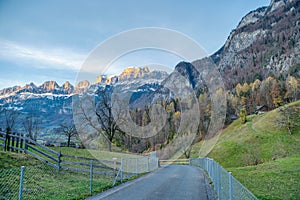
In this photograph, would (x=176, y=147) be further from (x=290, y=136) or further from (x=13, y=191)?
(x=13, y=191)

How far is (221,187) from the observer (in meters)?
8.50

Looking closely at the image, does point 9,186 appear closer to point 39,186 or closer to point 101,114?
point 39,186

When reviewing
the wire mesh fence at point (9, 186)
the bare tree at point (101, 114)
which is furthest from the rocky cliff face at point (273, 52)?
the wire mesh fence at point (9, 186)

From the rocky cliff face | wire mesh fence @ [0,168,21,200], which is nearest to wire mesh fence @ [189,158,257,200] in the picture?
wire mesh fence @ [0,168,21,200]

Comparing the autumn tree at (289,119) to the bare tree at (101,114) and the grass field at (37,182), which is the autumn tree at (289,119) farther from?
the grass field at (37,182)

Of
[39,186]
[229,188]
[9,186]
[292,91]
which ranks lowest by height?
[39,186]

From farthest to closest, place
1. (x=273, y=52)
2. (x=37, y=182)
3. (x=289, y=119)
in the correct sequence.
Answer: (x=273, y=52) < (x=289, y=119) < (x=37, y=182)

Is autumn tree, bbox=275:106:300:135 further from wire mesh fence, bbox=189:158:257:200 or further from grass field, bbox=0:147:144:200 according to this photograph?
grass field, bbox=0:147:144:200

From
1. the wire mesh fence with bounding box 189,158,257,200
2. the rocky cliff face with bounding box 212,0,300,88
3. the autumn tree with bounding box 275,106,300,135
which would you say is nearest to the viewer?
the wire mesh fence with bounding box 189,158,257,200

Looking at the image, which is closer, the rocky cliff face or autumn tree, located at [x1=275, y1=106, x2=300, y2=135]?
autumn tree, located at [x1=275, y1=106, x2=300, y2=135]

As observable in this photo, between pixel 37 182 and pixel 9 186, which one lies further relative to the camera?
pixel 37 182

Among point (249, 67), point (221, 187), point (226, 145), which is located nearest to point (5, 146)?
point (221, 187)

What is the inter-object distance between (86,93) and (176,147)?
39268mm

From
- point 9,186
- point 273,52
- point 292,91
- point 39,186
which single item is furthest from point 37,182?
point 273,52
